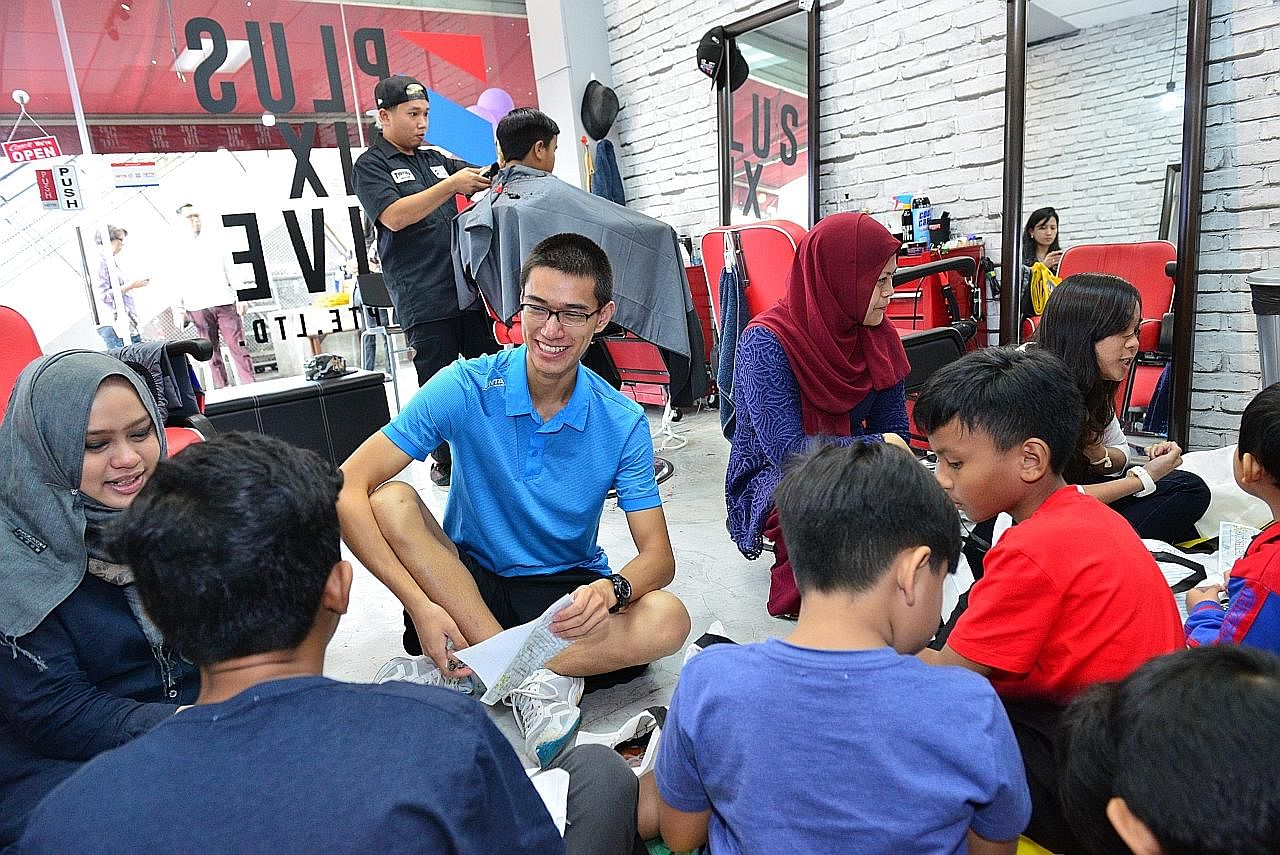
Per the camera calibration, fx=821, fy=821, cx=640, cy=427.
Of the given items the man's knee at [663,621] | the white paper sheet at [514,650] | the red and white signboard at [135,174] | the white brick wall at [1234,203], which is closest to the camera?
the white paper sheet at [514,650]

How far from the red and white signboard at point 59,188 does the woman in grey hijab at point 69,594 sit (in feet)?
14.7

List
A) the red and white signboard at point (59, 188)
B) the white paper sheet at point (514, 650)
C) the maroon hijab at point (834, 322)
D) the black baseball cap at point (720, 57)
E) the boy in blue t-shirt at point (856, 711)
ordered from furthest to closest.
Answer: the red and white signboard at point (59, 188) < the black baseball cap at point (720, 57) < the maroon hijab at point (834, 322) < the white paper sheet at point (514, 650) < the boy in blue t-shirt at point (856, 711)

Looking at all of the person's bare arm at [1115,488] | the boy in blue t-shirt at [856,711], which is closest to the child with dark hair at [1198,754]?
the boy in blue t-shirt at [856,711]

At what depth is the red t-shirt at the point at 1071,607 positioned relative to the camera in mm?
1172

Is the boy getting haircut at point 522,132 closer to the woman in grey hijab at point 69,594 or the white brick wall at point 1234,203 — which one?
the woman in grey hijab at point 69,594

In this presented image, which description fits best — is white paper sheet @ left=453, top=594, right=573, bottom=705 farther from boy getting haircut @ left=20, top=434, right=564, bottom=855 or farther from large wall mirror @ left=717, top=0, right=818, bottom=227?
large wall mirror @ left=717, top=0, right=818, bottom=227

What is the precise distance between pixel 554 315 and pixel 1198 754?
55.4 inches

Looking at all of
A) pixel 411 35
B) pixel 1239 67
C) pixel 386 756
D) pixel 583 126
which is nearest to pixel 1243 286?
pixel 1239 67

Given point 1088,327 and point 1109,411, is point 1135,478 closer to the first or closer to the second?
point 1109,411

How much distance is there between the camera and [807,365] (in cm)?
229

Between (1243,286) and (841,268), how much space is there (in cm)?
185

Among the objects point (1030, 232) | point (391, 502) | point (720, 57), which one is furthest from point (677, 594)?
point (720, 57)

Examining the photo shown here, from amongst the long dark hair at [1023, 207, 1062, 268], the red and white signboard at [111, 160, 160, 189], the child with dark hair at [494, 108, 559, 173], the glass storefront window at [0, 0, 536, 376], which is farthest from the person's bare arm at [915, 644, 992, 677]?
the red and white signboard at [111, 160, 160, 189]

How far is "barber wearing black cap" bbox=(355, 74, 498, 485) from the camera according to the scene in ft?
10.3
